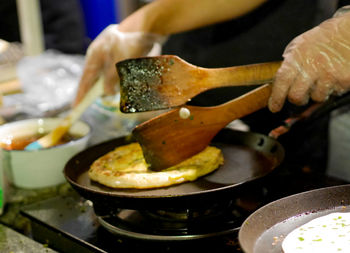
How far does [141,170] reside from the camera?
1557 millimetres

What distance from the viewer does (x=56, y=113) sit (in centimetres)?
262

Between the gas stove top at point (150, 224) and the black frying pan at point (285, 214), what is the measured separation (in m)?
0.17

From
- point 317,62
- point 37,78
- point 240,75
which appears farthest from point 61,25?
point 317,62

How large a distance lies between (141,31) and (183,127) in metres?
0.74

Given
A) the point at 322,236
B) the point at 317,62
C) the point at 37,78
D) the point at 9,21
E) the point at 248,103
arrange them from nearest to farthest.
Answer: the point at 322,236, the point at 317,62, the point at 248,103, the point at 37,78, the point at 9,21

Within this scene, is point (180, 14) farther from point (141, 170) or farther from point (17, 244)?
point (17, 244)

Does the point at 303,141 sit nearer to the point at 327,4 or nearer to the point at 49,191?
the point at 327,4

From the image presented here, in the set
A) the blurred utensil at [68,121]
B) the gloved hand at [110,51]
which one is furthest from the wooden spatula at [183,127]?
the gloved hand at [110,51]

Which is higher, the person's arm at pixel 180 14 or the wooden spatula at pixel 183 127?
the person's arm at pixel 180 14

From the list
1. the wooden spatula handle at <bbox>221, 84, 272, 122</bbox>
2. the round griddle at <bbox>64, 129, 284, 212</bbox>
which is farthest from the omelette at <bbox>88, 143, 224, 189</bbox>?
the wooden spatula handle at <bbox>221, 84, 272, 122</bbox>

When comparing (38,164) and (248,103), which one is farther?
(38,164)

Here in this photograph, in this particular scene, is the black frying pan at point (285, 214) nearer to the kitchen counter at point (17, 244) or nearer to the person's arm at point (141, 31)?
the kitchen counter at point (17, 244)

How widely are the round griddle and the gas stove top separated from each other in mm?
70

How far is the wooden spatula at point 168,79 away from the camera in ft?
4.67
